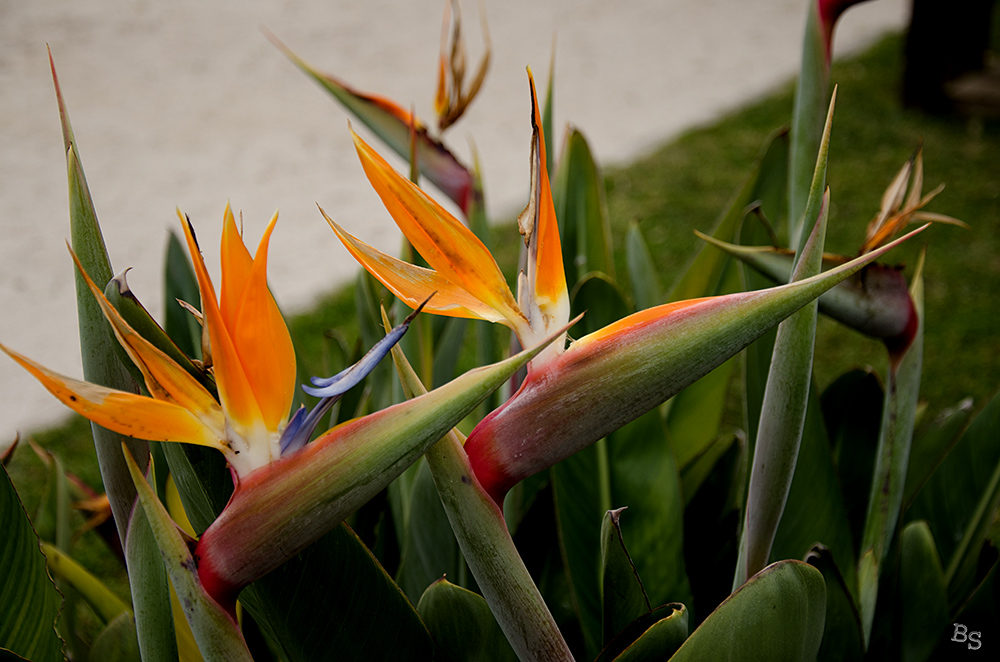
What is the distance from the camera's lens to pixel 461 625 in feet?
1.42

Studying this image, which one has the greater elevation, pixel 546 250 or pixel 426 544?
pixel 546 250

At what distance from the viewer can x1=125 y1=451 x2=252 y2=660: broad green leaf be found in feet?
0.94

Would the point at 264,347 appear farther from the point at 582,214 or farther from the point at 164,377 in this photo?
the point at 582,214

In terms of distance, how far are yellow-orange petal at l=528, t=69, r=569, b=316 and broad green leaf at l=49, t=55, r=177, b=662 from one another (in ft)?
0.60

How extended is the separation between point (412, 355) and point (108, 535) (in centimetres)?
29

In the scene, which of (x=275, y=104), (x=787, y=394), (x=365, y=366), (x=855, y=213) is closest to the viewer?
(x=365, y=366)

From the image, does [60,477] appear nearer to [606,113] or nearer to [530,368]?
[530,368]

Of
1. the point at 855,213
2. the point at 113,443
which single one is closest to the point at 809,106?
the point at 113,443

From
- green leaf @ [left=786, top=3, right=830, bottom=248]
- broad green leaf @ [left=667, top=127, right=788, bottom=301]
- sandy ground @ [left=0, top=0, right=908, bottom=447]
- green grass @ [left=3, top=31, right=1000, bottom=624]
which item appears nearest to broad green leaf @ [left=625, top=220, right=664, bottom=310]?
broad green leaf @ [left=667, top=127, right=788, bottom=301]

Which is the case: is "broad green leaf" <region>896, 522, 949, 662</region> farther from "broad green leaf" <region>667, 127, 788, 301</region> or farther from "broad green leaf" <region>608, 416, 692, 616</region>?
"broad green leaf" <region>667, 127, 788, 301</region>

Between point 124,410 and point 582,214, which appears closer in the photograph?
point 124,410

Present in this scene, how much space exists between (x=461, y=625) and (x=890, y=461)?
10.7 inches

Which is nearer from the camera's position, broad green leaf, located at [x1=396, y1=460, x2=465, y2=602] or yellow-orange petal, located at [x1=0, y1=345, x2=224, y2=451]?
yellow-orange petal, located at [x1=0, y1=345, x2=224, y2=451]

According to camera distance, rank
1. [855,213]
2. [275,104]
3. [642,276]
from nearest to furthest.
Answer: [642,276]
[855,213]
[275,104]
